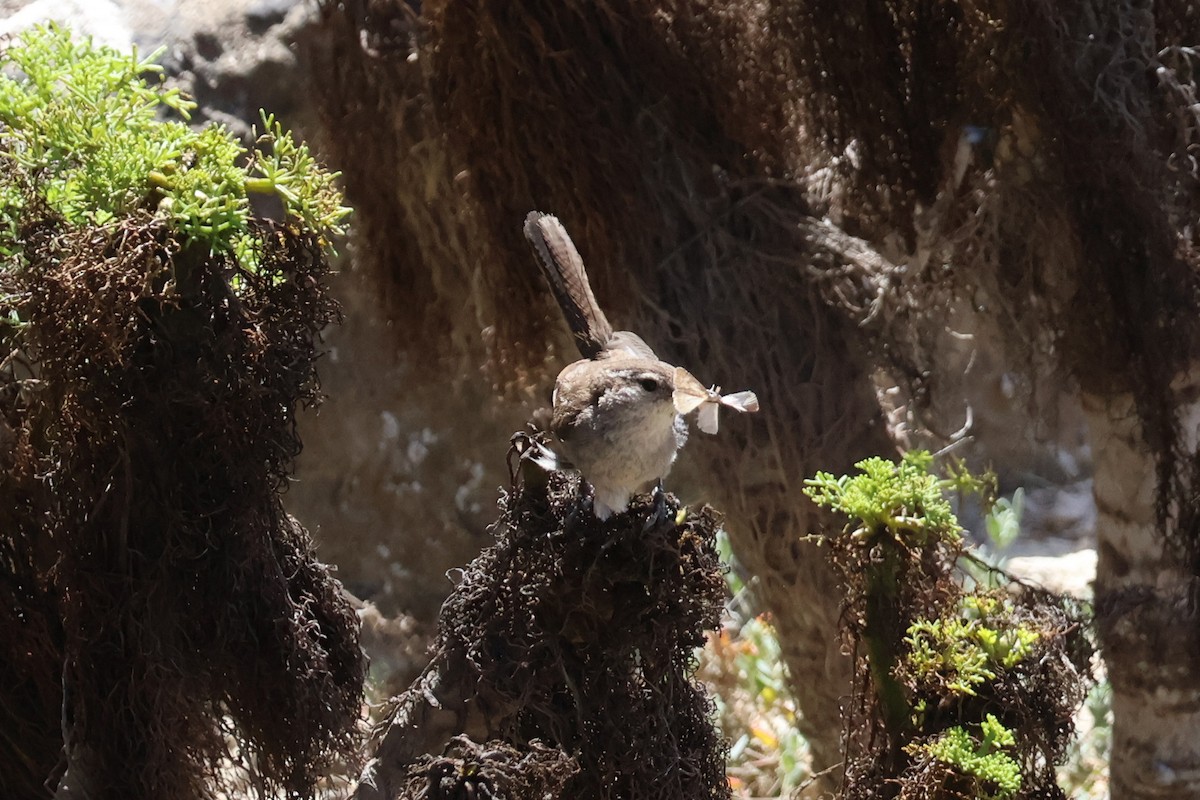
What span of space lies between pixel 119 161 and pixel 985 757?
2.73 ft

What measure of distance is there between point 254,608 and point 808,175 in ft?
3.39

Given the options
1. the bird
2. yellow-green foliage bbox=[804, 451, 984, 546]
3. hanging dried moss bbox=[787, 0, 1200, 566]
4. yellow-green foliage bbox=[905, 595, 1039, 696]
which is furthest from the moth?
hanging dried moss bbox=[787, 0, 1200, 566]

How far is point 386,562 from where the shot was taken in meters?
2.67

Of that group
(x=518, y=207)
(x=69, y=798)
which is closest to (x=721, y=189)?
(x=518, y=207)

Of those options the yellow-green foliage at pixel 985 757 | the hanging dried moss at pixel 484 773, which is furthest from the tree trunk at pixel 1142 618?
the hanging dried moss at pixel 484 773

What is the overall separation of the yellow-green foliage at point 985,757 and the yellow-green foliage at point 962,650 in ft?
0.12

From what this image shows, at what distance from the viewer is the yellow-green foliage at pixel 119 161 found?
817mm

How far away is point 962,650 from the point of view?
89cm

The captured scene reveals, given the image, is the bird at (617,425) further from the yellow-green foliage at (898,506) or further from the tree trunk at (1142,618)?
the tree trunk at (1142,618)

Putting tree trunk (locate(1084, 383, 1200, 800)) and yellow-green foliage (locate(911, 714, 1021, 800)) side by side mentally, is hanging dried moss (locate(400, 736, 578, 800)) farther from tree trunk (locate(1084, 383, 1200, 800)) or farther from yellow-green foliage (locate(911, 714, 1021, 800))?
tree trunk (locate(1084, 383, 1200, 800))

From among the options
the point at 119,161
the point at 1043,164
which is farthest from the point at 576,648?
the point at 1043,164

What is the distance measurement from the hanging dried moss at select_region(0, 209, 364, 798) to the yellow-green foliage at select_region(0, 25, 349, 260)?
2cm

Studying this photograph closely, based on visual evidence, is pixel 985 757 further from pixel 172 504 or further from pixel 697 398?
pixel 172 504

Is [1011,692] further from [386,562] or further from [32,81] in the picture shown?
[386,562]
